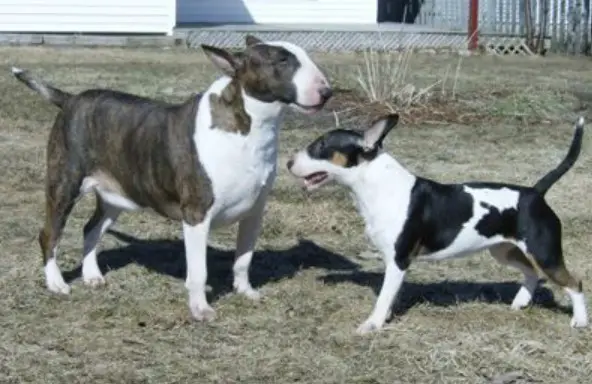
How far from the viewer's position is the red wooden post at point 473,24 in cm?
2397

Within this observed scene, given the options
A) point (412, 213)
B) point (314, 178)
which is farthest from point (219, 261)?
point (412, 213)

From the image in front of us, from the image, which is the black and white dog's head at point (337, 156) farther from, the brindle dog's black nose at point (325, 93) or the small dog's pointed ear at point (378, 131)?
the brindle dog's black nose at point (325, 93)

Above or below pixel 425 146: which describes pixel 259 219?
above

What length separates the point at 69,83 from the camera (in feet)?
55.6

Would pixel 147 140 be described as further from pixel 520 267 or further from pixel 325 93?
pixel 520 267

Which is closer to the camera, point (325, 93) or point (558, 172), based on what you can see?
point (325, 93)

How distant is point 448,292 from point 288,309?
3.19 feet

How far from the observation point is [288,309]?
7.08 m

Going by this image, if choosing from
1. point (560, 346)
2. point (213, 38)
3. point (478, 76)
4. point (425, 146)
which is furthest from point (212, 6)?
point (560, 346)

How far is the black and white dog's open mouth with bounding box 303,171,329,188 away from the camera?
6625 mm

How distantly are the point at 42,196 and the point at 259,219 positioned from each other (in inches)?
122

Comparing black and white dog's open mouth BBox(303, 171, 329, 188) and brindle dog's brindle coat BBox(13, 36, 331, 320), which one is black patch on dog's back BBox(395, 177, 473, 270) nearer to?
black and white dog's open mouth BBox(303, 171, 329, 188)

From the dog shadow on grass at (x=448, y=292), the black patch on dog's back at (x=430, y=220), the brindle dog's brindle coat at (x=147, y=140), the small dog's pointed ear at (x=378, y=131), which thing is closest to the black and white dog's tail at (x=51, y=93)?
the brindle dog's brindle coat at (x=147, y=140)

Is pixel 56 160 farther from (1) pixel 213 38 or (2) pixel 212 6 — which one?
Answer: (2) pixel 212 6
